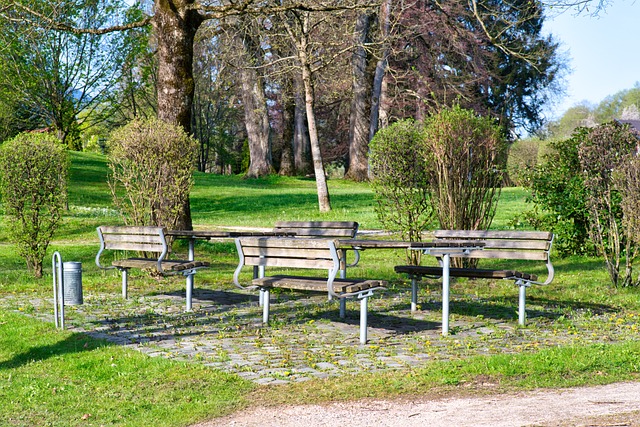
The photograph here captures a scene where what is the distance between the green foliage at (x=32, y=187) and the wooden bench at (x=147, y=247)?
2083 mm

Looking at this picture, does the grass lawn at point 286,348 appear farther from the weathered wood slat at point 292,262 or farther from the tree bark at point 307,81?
the tree bark at point 307,81

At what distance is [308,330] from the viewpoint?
26.6 ft

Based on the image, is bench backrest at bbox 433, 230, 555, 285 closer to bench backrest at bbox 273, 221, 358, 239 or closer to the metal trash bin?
bench backrest at bbox 273, 221, 358, 239

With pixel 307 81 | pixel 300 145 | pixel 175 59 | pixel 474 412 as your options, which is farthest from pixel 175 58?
pixel 300 145

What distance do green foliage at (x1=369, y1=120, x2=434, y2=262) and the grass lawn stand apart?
1045 millimetres

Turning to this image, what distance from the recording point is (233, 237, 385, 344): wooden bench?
7.28 metres

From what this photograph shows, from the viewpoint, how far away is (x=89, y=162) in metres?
40.5

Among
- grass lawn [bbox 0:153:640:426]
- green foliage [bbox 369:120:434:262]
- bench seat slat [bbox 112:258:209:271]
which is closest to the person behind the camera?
grass lawn [bbox 0:153:640:426]

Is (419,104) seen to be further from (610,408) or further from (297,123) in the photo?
(610,408)

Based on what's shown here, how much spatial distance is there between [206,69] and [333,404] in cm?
4481

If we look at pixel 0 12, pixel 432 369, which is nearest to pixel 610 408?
pixel 432 369

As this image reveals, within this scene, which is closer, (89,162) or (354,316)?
(354,316)

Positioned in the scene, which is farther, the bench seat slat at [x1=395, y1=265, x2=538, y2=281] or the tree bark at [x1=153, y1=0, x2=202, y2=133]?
the tree bark at [x1=153, y1=0, x2=202, y2=133]

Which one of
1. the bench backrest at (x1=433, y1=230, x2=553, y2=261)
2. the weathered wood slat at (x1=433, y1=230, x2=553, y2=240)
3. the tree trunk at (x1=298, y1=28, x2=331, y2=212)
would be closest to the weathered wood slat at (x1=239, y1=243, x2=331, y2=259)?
the bench backrest at (x1=433, y1=230, x2=553, y2=261)
